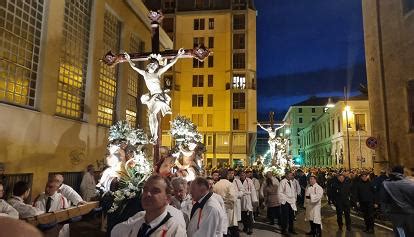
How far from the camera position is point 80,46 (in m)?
18.6

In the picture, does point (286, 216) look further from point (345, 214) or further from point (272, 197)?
point (345, 214)

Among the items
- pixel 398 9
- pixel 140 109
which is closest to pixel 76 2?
pixel 140 109

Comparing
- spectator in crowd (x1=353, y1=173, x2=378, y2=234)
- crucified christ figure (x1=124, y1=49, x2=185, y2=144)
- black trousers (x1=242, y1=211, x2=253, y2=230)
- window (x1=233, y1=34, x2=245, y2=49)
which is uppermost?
window (x1=233, y1=34, x2=245, y2=49)

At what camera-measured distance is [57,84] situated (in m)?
16.0

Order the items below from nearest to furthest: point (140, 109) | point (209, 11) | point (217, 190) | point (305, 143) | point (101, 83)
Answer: point (217, 190)
point (101, 83)
point (140, 109)
point (209, 11)
point (305, 143)

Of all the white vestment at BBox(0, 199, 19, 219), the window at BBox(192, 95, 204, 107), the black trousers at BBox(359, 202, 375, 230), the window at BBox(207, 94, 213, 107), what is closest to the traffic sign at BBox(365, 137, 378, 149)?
the black trousers at BBox(359, 202, 375, 230)

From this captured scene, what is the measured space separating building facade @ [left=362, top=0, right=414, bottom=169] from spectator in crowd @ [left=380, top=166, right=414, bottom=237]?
1386cm

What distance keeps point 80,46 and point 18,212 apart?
14556 millimetres

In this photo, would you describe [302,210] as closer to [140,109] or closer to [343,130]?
[140,109]

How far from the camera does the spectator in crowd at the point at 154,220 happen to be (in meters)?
3.07

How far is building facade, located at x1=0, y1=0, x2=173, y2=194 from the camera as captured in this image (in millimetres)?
13555

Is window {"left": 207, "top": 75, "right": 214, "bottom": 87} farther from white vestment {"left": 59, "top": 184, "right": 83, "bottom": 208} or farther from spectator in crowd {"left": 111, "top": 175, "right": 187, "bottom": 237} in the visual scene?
spectator in crowd {"left": 111, "top": 175, "right": 187, "bottom": 237}

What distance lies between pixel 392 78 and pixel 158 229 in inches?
888

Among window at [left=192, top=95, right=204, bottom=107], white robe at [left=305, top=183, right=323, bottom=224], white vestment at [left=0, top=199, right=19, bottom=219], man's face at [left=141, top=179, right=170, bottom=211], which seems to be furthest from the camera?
window at [left=192, top=95, right=204, bottom=107]
